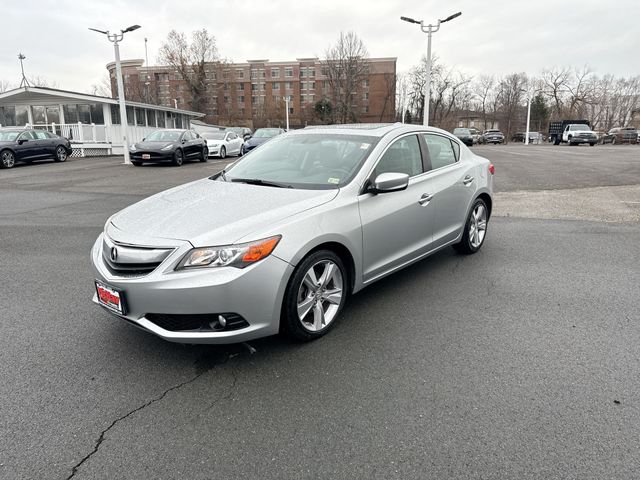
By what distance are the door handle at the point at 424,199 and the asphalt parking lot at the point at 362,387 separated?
0.85 metres

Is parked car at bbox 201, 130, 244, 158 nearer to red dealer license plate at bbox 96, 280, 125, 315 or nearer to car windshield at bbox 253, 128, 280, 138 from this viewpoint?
car windshield at bbox 253, 128, 280, 138

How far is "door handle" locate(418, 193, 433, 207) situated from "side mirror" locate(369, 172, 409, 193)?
2.08 feet

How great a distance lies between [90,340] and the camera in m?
3.56

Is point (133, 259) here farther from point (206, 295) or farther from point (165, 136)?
Answer: point (165, 136)

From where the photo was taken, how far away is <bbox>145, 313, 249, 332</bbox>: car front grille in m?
2.96

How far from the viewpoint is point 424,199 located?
14.8 feet

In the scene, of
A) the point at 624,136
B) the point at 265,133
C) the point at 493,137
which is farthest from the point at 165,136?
the point at 624,136

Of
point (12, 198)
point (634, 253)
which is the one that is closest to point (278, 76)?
point (12, 198)

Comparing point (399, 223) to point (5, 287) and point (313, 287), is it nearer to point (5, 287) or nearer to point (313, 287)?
point (313, 287)

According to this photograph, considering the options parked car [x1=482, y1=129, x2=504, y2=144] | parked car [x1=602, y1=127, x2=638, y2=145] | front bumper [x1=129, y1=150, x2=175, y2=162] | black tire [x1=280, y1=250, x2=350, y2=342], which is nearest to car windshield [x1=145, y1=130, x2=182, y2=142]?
front bumper [x1=129, y1=150, x2=175, y2=162]

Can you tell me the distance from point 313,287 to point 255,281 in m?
0.59

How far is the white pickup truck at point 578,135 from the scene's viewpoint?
40.4 metres

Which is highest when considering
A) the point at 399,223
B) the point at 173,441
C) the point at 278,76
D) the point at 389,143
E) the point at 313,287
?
the point at 278,76

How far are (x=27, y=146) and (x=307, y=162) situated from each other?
20.4 m
